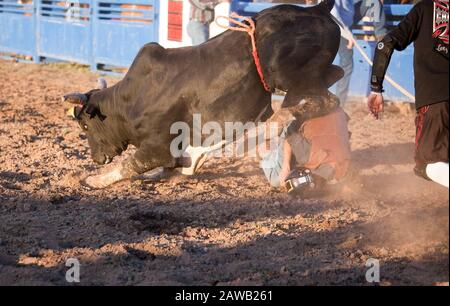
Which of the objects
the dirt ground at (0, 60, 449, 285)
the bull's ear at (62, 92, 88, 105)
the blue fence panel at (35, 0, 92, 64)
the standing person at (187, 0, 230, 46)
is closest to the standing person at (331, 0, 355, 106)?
the dirt ground at (0, 60, 449, 285)

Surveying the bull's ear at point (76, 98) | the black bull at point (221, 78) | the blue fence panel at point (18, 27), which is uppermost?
the black bull at point (221, 78)

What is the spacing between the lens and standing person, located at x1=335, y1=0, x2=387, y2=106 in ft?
28.6

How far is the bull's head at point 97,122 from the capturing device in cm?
588

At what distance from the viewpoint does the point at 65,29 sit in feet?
43.1

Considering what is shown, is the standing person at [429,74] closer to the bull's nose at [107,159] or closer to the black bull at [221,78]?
the black bull at [221,78]

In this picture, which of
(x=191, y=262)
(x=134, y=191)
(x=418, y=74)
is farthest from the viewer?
(x=134, y=191)

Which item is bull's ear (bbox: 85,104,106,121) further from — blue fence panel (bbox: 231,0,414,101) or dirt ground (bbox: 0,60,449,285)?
blue fence panel (bbox: 231,0,414,101)

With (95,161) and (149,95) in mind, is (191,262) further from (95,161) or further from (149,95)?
(95,161)

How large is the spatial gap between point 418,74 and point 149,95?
6.87 feet

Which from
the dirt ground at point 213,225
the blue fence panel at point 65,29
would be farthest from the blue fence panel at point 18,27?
the dirt ground at point 213,225

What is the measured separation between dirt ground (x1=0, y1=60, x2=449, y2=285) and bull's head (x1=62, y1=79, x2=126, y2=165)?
0.28 m

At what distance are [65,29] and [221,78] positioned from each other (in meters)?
8.67

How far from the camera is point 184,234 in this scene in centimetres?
475
